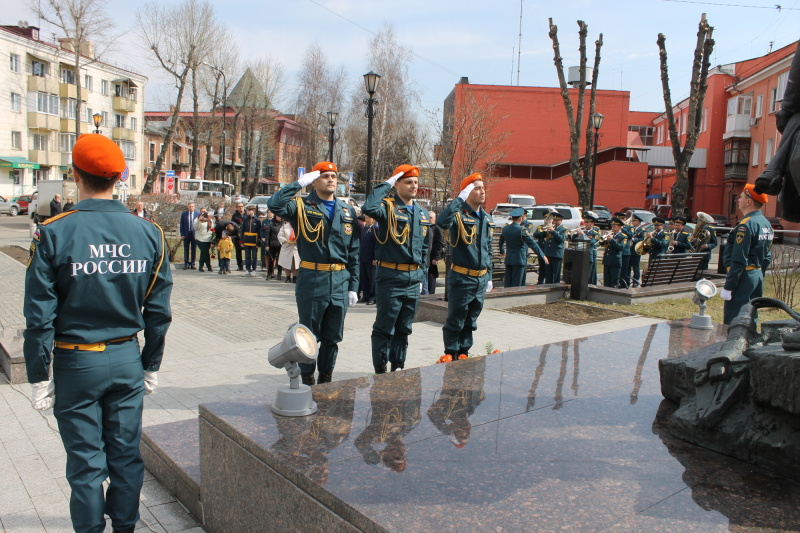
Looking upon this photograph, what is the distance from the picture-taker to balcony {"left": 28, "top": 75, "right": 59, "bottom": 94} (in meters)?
47.6

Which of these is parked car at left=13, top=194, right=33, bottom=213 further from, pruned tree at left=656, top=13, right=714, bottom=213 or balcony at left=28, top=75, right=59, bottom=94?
pruned tree at left=656, top=13, right=714, bottom=213

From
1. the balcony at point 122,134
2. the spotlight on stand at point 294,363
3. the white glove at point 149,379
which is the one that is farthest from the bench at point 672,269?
the balcony at point 122,134

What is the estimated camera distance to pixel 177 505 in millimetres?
3867

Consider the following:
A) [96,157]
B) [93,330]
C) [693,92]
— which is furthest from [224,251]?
[693,92]

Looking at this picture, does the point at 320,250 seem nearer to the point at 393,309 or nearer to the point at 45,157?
the point at 393,309

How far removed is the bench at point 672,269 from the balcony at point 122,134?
172ft

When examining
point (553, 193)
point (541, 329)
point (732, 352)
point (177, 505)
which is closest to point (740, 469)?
point (732, 352)

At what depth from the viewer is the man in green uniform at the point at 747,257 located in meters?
7.56

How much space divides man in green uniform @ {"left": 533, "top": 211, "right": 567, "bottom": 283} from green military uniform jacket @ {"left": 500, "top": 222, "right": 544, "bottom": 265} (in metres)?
1.50

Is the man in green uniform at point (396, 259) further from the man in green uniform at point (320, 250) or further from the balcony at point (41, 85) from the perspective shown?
the balcony at point (41, 85)

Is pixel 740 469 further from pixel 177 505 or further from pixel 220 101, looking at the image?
pixel 220 101

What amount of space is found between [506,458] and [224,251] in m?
14.2

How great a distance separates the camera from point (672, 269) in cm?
1355

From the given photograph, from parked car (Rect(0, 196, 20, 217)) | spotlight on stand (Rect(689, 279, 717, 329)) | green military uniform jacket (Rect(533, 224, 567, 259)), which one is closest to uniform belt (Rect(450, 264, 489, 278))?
spotlight on stand (Rect(689, 279, 717, 329))
